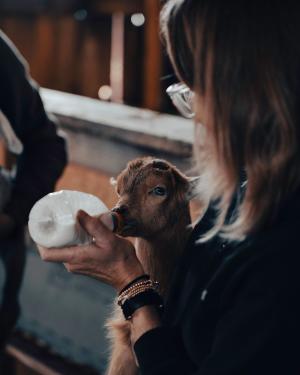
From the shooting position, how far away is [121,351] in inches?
67.4

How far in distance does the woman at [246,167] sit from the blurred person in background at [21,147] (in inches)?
48.4

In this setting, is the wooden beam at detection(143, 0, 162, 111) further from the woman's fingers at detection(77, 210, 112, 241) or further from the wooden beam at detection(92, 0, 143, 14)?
the woman's fingers at detection(77, 210, 112, 241)

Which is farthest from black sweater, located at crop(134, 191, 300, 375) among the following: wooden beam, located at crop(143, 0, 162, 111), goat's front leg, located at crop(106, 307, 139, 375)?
wooden beam, located at crop(143, 0, 162, 111)

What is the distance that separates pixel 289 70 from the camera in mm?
1250

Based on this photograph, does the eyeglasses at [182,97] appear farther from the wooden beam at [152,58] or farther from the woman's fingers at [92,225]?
the wooden beam at [152,58]

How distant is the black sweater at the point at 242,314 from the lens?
1237 mm

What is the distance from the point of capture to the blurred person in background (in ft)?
8.24

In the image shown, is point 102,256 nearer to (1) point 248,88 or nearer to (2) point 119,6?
(1) point 248,88

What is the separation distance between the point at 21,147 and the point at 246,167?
132cm

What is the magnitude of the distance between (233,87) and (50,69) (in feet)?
21.6

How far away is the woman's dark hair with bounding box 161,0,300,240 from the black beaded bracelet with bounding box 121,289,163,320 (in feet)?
0.88

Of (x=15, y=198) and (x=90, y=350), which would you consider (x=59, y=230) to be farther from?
(x=90, y=350)

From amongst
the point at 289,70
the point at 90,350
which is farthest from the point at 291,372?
the point at 90,350

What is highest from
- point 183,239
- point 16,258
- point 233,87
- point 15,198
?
point 233,87
